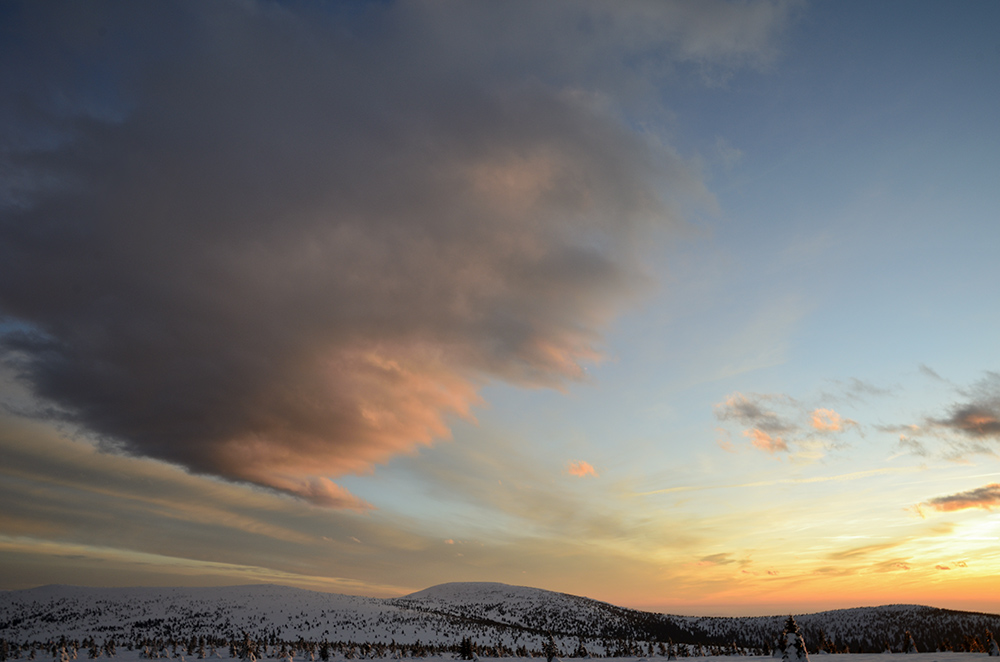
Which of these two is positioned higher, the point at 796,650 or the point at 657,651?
the point at 796,650

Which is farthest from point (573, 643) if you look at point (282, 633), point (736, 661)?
point (736, 661)

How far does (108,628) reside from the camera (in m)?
191

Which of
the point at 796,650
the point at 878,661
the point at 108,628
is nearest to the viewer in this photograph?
the point at 796,650

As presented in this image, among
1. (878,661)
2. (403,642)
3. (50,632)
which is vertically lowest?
(50,632)

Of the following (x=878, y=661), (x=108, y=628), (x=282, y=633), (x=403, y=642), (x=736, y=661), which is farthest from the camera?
(x=108, y=628)

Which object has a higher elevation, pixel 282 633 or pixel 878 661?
pixel 878 661

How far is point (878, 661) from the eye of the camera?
55.2m

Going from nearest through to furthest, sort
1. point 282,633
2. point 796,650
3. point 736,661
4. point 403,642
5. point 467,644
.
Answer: point 796,650 < point 736,661 < point 467,644 < point 403,642 < point 282,633

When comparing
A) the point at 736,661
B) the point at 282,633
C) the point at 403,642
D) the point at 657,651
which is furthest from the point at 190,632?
the point at 736,661

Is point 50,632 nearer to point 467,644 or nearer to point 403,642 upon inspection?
point 403,642

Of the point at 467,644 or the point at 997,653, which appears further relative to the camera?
the point at 467,644

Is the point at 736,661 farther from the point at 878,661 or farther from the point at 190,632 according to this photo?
the point at 190,632

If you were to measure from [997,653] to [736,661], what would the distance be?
1081 inches

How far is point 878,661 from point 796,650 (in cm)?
2355
